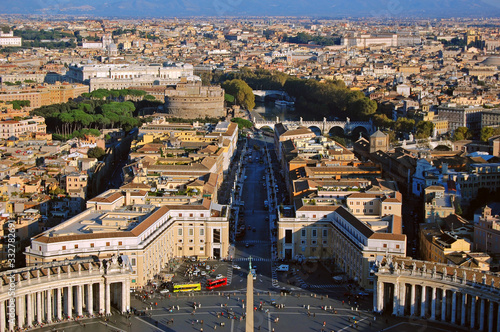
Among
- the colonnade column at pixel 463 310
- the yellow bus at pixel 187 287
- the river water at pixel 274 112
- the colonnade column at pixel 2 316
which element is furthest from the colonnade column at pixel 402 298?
the river water at pixel 274 112

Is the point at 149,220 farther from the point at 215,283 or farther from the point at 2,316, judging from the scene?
the point at 2,316

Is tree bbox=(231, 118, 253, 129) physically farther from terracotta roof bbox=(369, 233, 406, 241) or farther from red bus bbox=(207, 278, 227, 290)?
terracotta roof bbox=(369, 233, 406, 241)

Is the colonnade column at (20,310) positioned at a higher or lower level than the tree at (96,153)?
lower

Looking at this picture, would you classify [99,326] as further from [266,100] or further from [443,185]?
[266,100]

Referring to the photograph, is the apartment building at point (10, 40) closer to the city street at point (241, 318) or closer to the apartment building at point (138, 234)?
the apartment building at point (138, 234)

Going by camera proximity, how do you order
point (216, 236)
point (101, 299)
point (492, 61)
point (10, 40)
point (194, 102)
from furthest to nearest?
point (10, 40)
point (492, 61)
point (194, 102)
point (216, 236)
point (101, 299)

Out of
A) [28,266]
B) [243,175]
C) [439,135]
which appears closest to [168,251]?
[28,266]

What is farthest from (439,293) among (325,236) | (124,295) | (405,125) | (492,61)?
(492,61)
